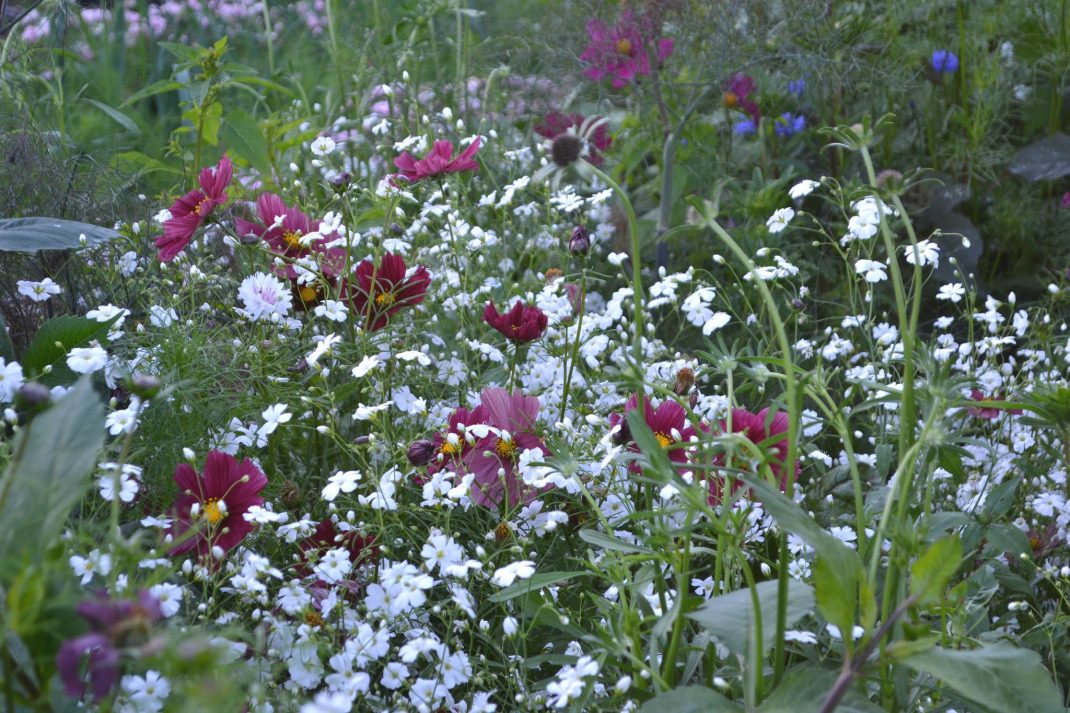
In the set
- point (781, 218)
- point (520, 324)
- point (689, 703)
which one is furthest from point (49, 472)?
point (781, 218)

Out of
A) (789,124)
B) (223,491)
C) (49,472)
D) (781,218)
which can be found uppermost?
(49,472)

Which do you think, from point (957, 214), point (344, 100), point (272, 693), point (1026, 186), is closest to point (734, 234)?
point (957, 214)

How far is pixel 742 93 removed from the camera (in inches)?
76.6

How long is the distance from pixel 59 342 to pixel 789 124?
4.59 feet

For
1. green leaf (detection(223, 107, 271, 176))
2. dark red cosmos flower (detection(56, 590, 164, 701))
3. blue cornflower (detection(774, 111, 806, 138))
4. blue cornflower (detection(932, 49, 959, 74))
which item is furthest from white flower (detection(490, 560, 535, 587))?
blue cornflower (detection(932, 49, 959, 74))

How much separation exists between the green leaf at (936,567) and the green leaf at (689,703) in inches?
5.7

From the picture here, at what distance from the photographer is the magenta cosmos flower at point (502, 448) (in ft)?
3.32

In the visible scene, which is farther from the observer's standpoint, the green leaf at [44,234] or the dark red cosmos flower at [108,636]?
the green leaf at [44,234]

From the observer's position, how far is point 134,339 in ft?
3.73

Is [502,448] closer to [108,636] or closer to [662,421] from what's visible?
[662,421]

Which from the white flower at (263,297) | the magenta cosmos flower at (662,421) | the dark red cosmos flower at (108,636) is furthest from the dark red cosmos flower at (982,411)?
the dark red cosmos flower at (108,636)

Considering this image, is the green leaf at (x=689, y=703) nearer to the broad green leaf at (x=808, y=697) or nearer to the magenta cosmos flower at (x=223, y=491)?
the broad green leaf at (x=808, y=697)

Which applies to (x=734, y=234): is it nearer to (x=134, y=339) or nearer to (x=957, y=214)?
(x=957, y=214)

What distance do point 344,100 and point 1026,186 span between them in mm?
1274
